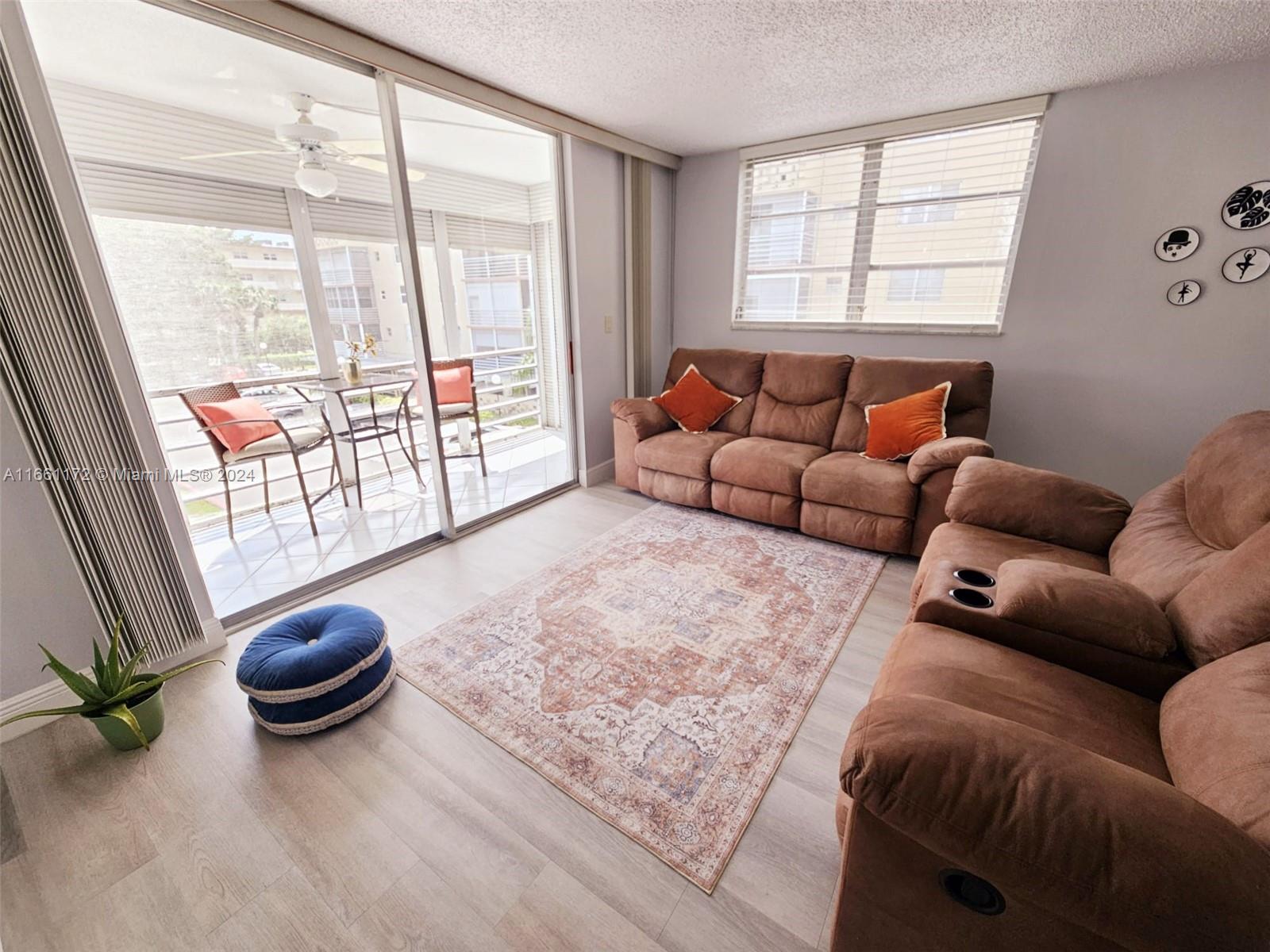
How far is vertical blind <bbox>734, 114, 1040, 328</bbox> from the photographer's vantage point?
Result: 120 inches

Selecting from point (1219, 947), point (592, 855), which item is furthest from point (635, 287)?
point (1219, 947)

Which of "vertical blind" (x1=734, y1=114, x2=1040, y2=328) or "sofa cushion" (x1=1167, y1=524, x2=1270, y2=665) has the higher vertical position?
"vertical blind" (x1=734, y1=114, x2=1040, y2=328)

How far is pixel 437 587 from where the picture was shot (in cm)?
261

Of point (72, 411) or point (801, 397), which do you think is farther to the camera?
point (801, 397)

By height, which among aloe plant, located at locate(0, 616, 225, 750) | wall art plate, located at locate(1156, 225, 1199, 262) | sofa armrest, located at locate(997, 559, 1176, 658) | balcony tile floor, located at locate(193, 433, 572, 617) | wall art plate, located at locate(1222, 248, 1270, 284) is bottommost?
balcony tile floor, located at locate(193, 433, 572, 617)

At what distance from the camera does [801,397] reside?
11.5 ft

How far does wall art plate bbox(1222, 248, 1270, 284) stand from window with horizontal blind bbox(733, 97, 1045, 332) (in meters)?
0.91

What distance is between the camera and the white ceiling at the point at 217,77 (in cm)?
209

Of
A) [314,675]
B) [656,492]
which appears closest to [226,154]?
[314,675]

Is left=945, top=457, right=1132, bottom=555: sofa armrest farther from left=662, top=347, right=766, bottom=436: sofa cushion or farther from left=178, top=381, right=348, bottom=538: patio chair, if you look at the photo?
left=178, top=381, right=348, bottom=538: patio chair

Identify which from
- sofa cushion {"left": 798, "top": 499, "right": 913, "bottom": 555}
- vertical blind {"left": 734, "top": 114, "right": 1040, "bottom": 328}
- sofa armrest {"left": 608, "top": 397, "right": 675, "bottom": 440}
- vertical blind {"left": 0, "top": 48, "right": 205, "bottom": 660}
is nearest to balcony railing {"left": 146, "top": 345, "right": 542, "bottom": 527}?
vertical blind {"left": 0, "top": 48, "right": 205, "bottom": 660}

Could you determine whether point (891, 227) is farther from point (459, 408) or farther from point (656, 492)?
point (459, 408)

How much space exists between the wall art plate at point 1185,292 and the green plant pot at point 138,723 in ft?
16.0

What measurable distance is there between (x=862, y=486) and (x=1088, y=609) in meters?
1.53
